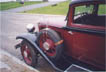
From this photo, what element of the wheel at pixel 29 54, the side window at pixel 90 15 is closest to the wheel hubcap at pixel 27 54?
the wheel at pixel 29 54

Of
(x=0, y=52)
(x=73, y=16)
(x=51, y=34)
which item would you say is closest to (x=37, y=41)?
(x=51, y=34)

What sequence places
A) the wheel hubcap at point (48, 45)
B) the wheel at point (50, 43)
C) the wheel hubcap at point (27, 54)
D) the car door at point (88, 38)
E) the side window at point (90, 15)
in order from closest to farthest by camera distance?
the car door at point (88, 38)
the side window at point (90, 15)
the wheel at point (50, 43)
the wheel hubcap at point (48, 45)
the wheel hubcap at point (27, 54)

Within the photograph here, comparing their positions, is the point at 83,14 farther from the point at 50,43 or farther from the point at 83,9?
the point at 50,43

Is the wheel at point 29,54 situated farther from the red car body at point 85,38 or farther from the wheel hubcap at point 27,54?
the red car body at point 85,38

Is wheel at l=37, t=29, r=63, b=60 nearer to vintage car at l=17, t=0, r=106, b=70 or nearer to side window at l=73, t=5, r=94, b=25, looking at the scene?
vintage car at l=17, t=0, r=106, b=70

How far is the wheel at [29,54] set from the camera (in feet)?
13.1

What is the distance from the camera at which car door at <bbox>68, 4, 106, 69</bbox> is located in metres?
2.90


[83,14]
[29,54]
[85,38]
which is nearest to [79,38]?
[85,38]

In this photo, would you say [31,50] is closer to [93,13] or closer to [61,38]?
[61,38]

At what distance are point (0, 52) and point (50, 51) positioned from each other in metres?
2.22

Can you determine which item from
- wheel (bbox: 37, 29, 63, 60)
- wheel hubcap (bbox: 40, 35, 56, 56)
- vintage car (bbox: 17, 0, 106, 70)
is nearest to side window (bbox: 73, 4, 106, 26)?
vintage car (bbox: 17, 0, 106, 70)

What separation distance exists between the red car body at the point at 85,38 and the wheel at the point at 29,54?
0.85 meters

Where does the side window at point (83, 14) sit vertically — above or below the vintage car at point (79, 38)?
above

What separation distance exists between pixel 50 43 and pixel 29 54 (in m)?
0.89
